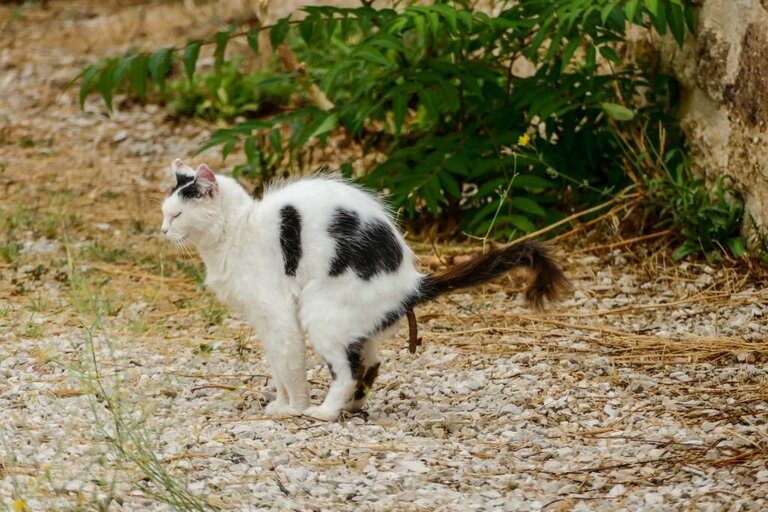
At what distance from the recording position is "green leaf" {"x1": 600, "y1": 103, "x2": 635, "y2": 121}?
18.2 ft

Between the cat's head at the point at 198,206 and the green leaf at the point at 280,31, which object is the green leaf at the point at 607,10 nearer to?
the green leaf at the point at 280,31

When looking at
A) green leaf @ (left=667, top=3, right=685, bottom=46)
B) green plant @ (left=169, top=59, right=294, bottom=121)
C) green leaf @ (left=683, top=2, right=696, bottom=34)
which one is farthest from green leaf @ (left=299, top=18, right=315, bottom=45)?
green plant @ (left=169, top=59, right=294, bottom=121)

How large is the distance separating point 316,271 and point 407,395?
68cm

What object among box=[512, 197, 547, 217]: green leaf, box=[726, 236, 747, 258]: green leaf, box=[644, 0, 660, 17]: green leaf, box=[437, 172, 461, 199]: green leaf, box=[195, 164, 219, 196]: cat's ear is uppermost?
box=[644, 0, 660, 17]: green leaf

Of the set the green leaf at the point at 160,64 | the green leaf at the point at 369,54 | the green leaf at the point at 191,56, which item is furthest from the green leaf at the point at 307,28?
the green leaf at the point at 160,64

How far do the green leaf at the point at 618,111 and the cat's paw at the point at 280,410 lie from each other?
2417mm

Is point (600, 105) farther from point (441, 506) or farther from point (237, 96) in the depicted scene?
point (237, 96)

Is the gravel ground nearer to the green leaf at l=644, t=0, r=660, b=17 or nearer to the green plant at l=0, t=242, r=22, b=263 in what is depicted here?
the green plant at l=0, t=242, r=22, b=263

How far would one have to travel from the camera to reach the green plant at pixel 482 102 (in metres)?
5.32

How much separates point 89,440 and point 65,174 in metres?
4.48

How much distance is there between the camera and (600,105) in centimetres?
564

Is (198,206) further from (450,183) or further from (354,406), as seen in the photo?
(450,183)

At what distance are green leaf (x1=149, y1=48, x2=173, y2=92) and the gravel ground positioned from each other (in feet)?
3.27

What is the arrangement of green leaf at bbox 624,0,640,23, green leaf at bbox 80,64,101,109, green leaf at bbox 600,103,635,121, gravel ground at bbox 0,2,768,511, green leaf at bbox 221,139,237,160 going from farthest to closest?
green leaf at bbox 221,139,237,160
green leaf at bbox 600,103,635,121
green leaf at bbox 80,64,101,109
green leaf at bbox 624,0,640,23
gravel ground at bbox 0,2,768,511
